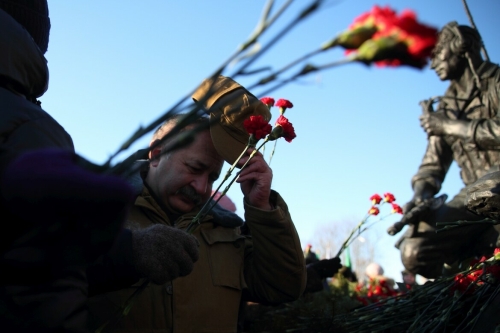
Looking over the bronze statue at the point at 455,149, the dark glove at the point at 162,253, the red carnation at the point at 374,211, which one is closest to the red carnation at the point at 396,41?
the dark glove at the point at 162,253

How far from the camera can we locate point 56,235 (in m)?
1.06

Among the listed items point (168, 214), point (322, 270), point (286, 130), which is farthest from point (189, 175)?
point (322, 270)

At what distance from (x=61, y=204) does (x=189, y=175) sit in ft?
5.11

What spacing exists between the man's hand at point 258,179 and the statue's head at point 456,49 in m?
3.50

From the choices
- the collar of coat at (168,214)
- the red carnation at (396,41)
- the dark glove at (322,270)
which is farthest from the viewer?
the dark glove at (322,270)

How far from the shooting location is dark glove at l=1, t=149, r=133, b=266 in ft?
3.26

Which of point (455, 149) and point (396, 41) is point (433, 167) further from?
point (396, 41)

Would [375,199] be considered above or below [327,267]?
above

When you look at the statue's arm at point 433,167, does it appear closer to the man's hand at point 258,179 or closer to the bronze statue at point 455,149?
the bronze statue at point 455,149

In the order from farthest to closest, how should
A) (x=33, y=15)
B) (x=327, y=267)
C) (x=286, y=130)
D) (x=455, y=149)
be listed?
1. (x=455, y=149)
2. (x=327, y=267)
3. (x=286, y=130)
4. (x=33, y=15)

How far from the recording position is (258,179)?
97.9 inches

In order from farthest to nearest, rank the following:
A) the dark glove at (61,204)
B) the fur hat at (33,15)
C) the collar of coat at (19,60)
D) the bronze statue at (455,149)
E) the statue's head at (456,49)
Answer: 1. the statue's head at (456,49)
2. the bronze statue at (455,149)
3. the fur hat at (33,15)
4. the collar of coat at (19,60)
5. the dark glove at (61,204)

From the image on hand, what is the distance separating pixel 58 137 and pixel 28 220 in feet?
0.62

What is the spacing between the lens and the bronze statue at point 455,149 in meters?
5.11
